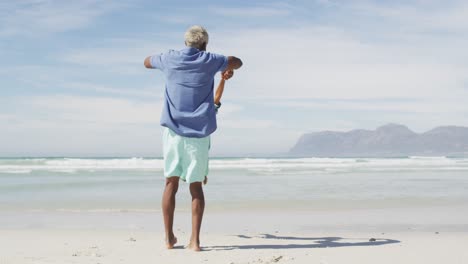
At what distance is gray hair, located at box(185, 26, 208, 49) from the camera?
4.77 m

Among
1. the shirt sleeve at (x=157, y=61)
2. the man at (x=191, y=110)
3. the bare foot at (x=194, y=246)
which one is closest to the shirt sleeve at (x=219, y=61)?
the man at (x=191, y=110)

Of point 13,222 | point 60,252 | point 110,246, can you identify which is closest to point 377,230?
point 110,246

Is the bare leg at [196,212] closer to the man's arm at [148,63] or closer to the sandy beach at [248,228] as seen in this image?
the sandy beach at [248,228]

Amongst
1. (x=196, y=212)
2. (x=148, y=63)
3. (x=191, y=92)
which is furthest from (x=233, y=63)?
(x=196, y=212)

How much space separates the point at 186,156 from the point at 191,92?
0.54m

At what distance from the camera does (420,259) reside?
4.41 m

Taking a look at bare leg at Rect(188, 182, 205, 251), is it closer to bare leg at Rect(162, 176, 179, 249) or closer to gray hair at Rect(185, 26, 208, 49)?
bare leg at Rect(162, 176, 179, 249)

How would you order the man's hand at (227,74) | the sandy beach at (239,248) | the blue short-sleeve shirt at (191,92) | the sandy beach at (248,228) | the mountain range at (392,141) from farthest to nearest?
the mountain range at (392,141) < the man's hand at (227,74) < the blue short-sleeve shirt at (191,92) < the sandy beach at (248,228) < the sandy beach at (239,248)

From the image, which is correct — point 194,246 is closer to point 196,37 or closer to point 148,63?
point 148,63

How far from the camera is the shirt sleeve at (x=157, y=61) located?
15.9ft

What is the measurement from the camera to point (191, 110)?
15.4 feet

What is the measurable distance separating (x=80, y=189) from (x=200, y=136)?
8.49 metres

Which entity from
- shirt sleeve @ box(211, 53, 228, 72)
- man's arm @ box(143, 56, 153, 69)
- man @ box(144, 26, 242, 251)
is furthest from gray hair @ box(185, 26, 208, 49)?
man's arm @ box(143, 56, 153, 69)

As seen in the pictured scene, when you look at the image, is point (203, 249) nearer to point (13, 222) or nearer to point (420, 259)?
point (420, 259)
